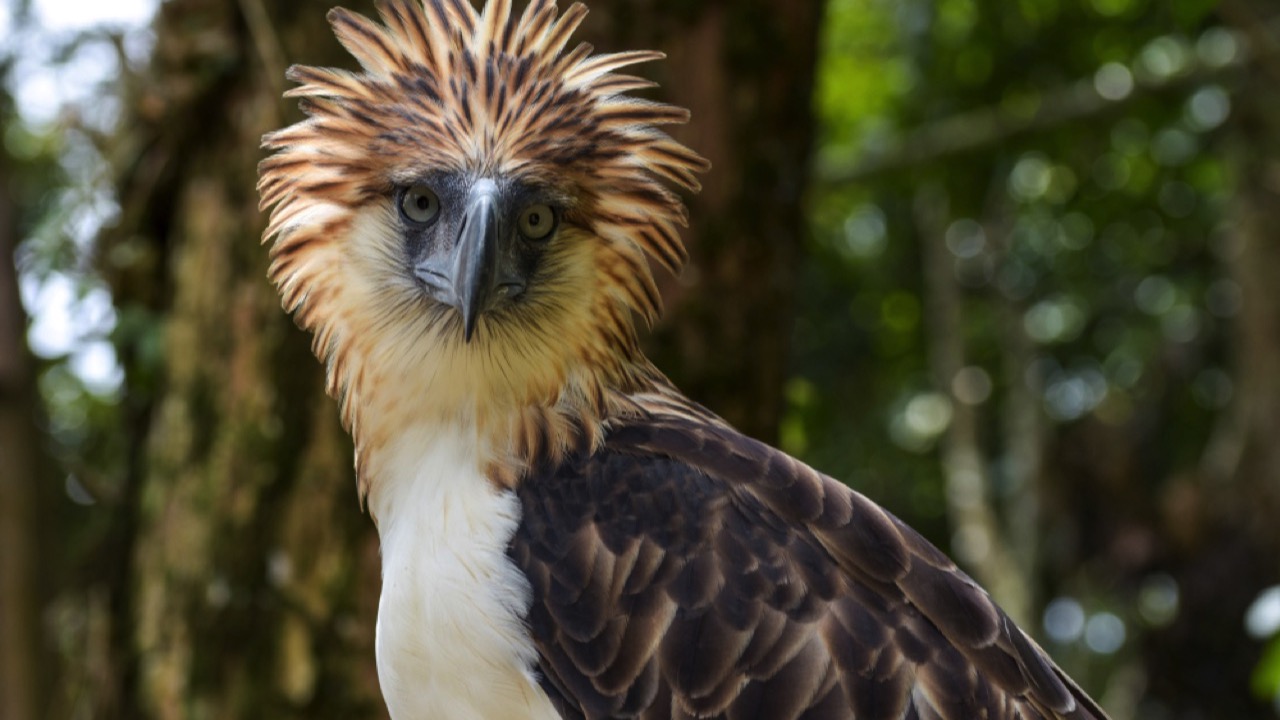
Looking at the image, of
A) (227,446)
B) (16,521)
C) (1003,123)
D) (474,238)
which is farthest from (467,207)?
(1003,123)

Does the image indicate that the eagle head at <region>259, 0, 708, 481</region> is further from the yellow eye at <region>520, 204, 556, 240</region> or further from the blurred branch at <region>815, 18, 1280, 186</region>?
the blurred branch at <region>815, 18, 1280, 186</region>

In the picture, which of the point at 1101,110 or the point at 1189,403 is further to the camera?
the point at 1189,403

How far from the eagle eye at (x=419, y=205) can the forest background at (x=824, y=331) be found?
1.60m

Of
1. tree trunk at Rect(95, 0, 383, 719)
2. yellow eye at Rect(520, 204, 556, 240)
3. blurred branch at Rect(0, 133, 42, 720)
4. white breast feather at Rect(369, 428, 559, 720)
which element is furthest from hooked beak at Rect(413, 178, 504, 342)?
blurred branch at Rect(0, 133, 42, 720)

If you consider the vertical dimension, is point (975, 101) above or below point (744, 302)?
above

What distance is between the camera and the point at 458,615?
2932mm

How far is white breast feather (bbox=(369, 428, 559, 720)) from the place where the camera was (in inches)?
116

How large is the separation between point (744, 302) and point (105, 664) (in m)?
2.74

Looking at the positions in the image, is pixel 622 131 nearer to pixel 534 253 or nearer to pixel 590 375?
pixel 534 253

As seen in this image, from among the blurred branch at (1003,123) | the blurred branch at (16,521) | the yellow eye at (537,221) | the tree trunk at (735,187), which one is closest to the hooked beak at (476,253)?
the yellow eye at (537,221)

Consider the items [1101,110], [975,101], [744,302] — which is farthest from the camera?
[975,101]

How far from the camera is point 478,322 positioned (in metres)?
3.24

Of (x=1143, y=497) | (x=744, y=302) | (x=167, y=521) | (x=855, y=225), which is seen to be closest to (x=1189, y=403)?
(x=1143, y=497)

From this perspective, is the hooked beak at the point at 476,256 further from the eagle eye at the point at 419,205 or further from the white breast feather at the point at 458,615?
the white breast feather at the point at 458,615
